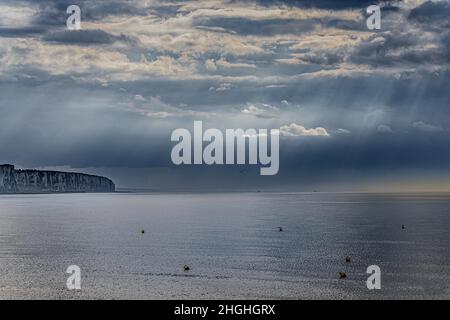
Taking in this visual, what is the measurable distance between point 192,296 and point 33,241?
166ft

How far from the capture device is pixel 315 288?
51.4 metres

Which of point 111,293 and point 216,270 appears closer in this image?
point 111,293

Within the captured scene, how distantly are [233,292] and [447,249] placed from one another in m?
38.7

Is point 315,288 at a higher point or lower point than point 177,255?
lower

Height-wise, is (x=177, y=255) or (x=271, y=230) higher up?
(x=271, y=230)

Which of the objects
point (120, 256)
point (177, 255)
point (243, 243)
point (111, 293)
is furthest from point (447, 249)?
point (111, 293)

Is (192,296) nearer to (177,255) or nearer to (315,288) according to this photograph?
(315,288)
